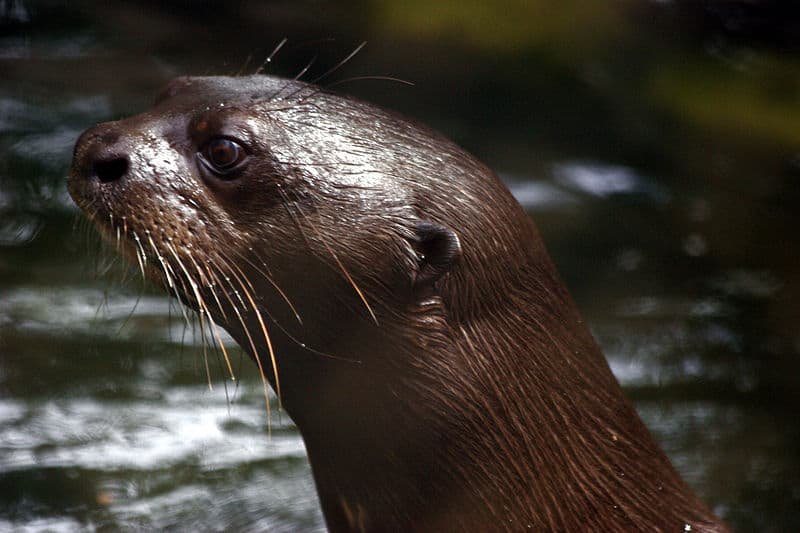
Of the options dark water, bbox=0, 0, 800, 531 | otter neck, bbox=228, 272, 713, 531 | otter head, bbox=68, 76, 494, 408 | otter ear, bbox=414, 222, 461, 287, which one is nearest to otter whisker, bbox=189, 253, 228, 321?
otter head, bbox=68, 76, 494, 408

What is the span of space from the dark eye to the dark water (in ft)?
2.11

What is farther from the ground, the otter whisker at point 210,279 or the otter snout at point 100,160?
the otter snout at point 100,160

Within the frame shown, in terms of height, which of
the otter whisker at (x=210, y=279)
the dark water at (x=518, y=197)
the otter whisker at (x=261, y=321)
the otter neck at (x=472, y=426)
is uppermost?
the dark water at (x=518, y=197)

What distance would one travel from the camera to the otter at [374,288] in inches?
94.6

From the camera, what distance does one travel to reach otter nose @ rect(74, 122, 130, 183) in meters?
2.43

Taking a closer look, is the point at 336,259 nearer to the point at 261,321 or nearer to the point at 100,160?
the point at 261,321

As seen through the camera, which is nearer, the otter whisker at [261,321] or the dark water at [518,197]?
the otter whisker at [261,321]

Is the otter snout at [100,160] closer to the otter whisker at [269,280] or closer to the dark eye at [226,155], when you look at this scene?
the dark eye at [226,155]

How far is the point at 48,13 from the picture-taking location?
19.8 feet

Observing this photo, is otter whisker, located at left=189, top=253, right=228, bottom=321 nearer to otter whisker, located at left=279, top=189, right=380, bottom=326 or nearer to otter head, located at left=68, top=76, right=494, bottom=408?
otter head, located at left=68, top=76, right=494, bottom=408

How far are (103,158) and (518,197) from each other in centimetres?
296

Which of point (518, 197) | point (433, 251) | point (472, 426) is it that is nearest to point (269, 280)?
point (433, 251)

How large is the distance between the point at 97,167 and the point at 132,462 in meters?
1.60

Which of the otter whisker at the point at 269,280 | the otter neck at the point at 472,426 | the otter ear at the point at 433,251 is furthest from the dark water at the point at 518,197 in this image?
the otter ear at the point at 433,251
